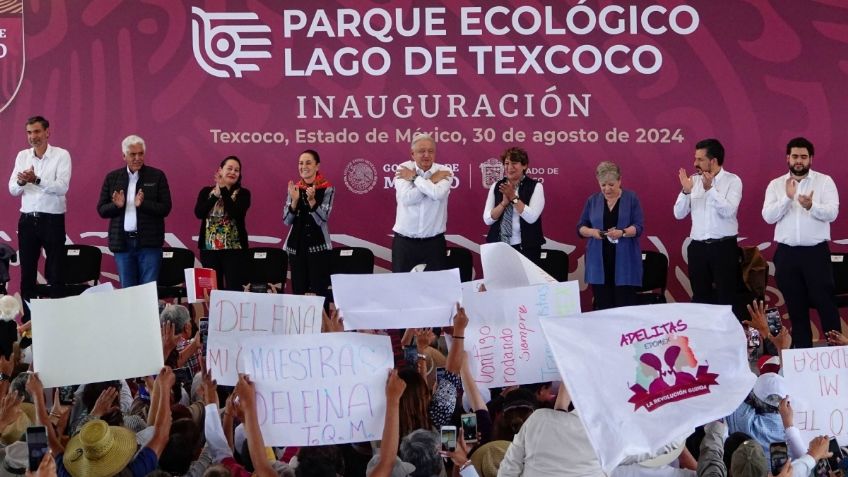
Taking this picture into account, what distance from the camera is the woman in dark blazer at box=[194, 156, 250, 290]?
8.29 metres

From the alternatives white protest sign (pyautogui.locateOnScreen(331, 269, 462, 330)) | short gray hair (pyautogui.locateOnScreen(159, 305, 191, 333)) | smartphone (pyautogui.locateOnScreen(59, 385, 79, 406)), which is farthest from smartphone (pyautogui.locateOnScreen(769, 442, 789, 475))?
short gray hair (pyautogui.locateOnScreen(159, 305, 191, 333))

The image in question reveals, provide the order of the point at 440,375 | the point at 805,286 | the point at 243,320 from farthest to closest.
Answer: the point at 805,286 → the point at 243,320 → the point at 440,375

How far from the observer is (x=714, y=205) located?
790 centimetres

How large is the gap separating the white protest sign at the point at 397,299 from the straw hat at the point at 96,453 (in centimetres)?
128

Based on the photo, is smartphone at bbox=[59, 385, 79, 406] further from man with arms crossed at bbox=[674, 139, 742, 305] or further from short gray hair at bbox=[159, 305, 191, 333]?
man with arms crossed at bbox=[674, 139, 742, 305]

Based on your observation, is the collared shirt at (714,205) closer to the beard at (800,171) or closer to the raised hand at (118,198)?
the beard at (800,171)

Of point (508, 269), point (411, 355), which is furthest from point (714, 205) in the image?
point (411, 355)

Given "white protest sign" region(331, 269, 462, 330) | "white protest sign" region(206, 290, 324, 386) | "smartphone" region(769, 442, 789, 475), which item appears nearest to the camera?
"smartphone" region(769, 442, 789, 475)

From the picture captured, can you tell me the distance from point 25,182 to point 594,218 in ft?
12.7

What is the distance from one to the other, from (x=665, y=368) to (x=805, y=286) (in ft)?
15.0

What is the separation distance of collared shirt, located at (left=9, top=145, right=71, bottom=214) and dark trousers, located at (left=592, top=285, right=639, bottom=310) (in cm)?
375

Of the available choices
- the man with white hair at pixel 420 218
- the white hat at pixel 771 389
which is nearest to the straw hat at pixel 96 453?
the white hat at pixel 771 389

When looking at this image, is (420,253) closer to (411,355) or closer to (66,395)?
(411,355)

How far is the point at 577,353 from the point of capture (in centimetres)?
341
